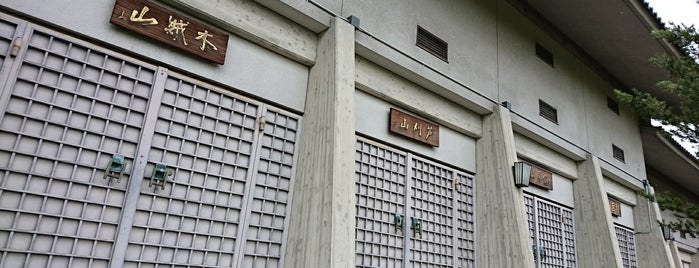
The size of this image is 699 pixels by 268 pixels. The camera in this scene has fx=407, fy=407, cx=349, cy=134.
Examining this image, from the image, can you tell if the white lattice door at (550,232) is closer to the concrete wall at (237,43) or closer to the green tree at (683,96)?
the green tree at (683,96)

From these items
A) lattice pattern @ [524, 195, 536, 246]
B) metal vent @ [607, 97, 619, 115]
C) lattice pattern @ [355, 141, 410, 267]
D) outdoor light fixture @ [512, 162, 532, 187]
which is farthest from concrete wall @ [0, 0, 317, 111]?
metal vent @ [607, 97, 619, 115]

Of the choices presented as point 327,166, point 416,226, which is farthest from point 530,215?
point 327,166

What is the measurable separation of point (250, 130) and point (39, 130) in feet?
4.30

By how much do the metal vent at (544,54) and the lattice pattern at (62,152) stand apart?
6021mm

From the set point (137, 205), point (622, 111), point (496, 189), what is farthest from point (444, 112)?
point (622, 111)

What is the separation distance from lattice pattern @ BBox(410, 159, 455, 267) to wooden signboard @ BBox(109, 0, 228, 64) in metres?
2.34

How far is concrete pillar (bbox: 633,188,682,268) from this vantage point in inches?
311

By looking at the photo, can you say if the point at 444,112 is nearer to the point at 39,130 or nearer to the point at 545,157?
the point at 545,157

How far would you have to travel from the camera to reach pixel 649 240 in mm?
8055

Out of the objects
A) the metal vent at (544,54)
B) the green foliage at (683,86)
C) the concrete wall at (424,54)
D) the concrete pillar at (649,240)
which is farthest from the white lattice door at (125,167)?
the concrete pillar at (649,240)

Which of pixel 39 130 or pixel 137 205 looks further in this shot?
pixel 137 205

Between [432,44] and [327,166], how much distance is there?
237cm

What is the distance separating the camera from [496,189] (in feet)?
15.8

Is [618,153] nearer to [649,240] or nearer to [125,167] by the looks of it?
[649,240]
